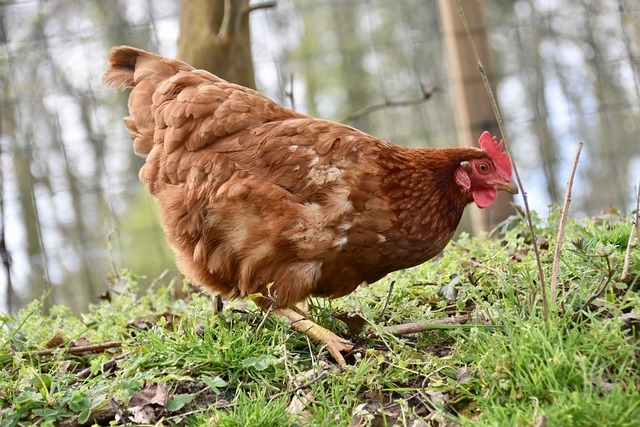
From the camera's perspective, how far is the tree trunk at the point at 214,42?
4.59 m

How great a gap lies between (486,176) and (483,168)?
0.04 metres

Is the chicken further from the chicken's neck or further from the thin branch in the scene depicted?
the thin branch

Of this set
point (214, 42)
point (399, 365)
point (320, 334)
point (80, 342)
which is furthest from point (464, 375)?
point (214, 42)

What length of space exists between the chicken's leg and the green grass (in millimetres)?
51

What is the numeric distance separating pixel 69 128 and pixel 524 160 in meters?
6.27

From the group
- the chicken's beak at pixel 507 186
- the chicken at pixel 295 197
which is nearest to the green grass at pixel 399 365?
the chicken at pixel 295 197

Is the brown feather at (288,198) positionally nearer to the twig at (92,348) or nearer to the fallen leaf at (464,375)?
the twig at (92,348)

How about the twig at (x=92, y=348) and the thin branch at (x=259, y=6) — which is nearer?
the twig at (x=92, y=348)

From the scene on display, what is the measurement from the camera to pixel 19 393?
2.92 meters

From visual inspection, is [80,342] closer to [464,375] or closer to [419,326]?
[419,326]

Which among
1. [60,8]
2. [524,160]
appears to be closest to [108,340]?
[60,8]

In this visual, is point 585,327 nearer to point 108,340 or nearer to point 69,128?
point 108,340

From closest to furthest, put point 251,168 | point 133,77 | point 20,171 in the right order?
point 251,168 < point 133,77 < point 20,171

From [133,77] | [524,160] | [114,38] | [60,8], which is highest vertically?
[60,8]
